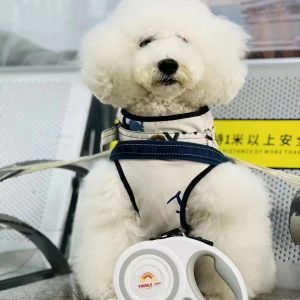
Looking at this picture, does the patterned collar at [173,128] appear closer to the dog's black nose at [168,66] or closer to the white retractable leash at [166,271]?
the dog's black nose at [168,66]

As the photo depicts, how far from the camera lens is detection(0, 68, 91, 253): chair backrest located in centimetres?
194

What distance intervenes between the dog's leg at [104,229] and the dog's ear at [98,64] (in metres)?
0.18

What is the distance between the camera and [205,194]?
4.28 feet

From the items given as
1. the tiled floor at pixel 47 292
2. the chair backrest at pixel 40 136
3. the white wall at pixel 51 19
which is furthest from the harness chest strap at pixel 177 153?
the white wall at pixel 51 19

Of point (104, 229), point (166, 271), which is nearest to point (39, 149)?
point (104, 229)

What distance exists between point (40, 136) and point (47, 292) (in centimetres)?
72

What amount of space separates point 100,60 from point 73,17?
1.02 metres

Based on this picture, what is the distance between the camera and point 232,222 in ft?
4.34

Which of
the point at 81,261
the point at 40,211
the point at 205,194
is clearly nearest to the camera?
the point at 205,194

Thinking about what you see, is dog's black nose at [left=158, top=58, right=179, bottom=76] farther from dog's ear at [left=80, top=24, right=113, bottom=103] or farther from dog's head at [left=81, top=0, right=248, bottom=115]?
dog's ear at [left=80, top=24, right=113, bottom=103]

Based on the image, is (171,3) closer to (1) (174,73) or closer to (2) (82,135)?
(1) (174,73)

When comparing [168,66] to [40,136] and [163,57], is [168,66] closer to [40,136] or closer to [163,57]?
[163,57]

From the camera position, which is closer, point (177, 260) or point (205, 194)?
point (177, 260)

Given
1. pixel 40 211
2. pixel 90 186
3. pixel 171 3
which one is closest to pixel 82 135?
pixel 40 211
